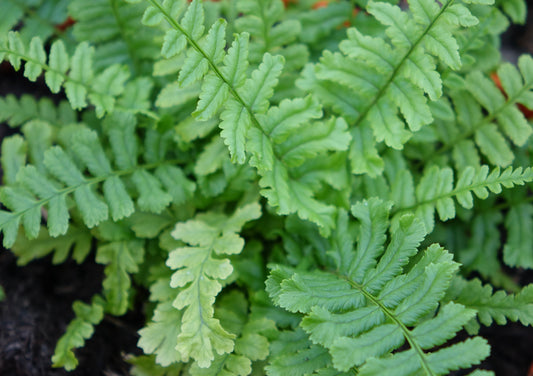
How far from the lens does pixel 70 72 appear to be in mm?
2264

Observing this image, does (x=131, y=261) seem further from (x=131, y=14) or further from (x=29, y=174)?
(x=131, y=14)

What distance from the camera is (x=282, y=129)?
2062 mm

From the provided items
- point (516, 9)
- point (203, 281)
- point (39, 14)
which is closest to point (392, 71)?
point (516, 9)

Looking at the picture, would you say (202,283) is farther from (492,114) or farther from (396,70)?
(492,114)

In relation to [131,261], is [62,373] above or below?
below

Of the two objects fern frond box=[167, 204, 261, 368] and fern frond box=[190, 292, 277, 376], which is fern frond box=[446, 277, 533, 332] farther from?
fern frond box=[167, 204, 261, 368]

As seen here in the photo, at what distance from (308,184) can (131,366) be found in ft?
4.64

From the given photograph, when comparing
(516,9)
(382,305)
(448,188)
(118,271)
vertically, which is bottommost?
(118,271)

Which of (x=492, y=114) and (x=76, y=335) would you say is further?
(x=492, y=114)

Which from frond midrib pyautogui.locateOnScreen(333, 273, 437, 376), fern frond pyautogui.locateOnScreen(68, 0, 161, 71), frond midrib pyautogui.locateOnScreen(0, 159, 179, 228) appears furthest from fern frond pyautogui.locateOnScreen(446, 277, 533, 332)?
fern frond pyautogui.locateOnScreen(68, 0, 161, 71)

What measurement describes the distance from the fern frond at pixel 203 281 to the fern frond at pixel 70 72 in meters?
0.76

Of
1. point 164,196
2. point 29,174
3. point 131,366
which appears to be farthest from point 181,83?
point 131,366

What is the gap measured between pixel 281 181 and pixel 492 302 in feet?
3.52

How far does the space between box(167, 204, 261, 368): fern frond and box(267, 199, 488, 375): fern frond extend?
25 cm
